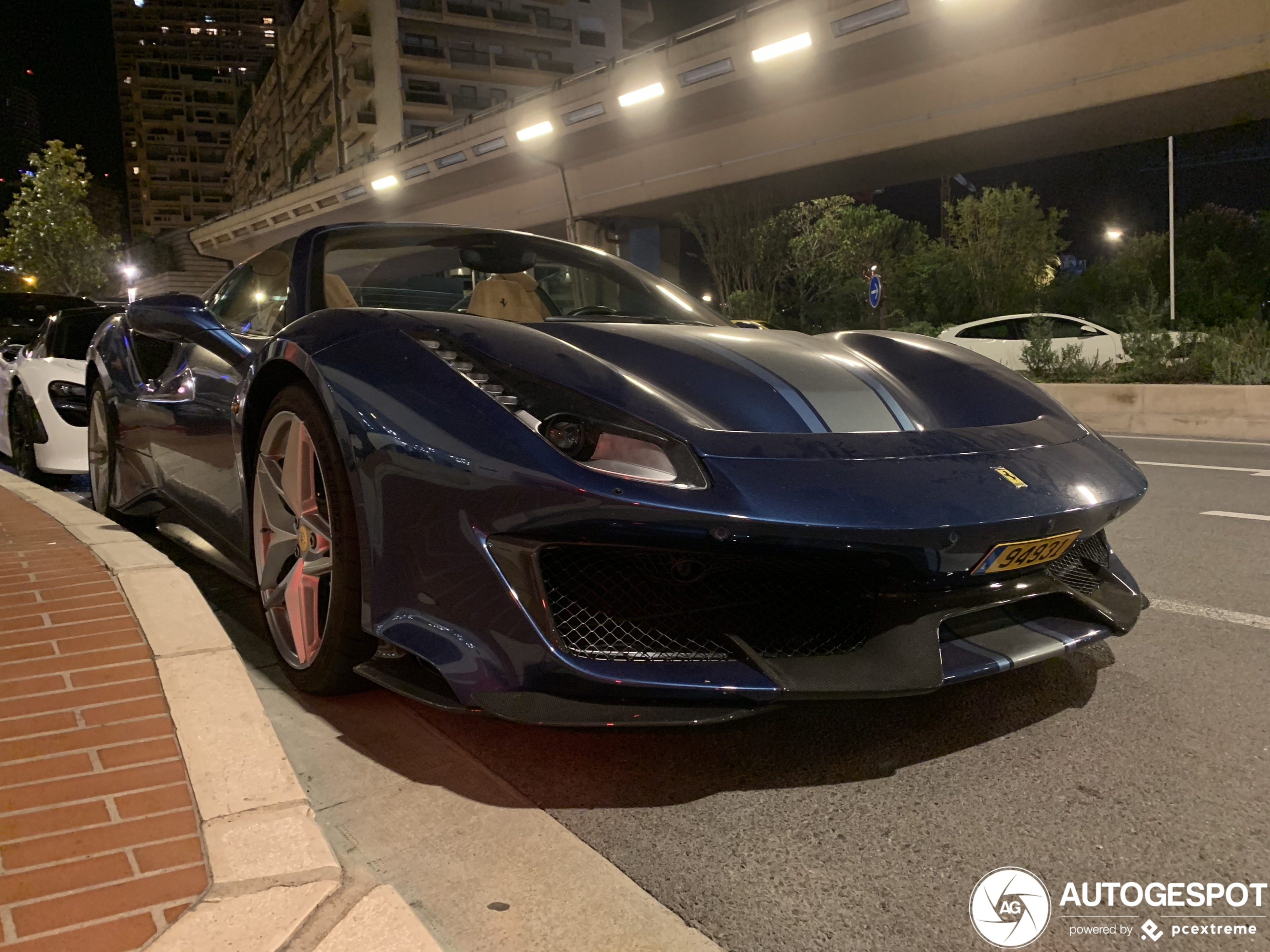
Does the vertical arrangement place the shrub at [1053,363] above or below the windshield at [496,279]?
below

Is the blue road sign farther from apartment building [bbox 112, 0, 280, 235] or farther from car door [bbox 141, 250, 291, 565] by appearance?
apartment building [bbox 112, 0, 280, 235]

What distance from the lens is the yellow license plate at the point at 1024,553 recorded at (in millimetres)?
1936

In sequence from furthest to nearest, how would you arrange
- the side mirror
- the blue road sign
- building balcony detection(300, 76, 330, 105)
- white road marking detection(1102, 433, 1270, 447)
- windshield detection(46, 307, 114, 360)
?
building balcony detection(300, 76, 330, 105) → the blue road sign → white road marking detection(1102, 433, 1270, 447) → windshield detection(46, 307, 114, 360) → the side mirror

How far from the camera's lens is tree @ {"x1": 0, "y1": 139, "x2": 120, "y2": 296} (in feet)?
193

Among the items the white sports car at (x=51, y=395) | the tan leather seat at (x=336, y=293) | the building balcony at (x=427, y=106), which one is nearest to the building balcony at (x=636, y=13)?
the building balcony at (x=427, y=106)

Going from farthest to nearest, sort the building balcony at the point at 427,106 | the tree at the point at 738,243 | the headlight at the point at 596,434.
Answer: the building balcony at the point at 427,106
the tree at the point at 738,243
the headlight at the point at 596,434

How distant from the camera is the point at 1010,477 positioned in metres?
2.05

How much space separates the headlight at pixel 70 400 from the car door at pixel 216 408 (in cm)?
270

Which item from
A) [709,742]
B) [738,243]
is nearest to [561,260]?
[709,742]

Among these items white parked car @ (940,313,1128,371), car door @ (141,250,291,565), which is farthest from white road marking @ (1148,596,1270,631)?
white parked car @ (940,313,1128,371)

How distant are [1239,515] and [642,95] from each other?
19852 mm

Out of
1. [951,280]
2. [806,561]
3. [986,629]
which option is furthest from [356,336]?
[951,280]

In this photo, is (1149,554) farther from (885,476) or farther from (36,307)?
(36,307)

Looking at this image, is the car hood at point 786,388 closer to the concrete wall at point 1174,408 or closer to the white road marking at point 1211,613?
the white road marking at point 1211,613
